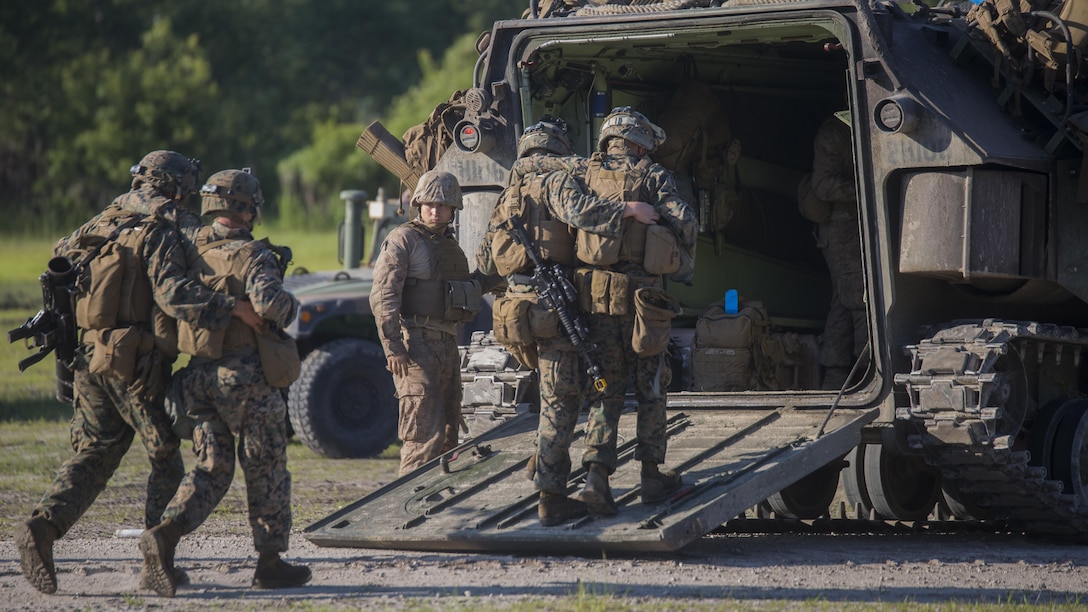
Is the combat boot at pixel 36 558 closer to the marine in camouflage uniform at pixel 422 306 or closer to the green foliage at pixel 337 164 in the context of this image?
the marine in camouflage uniform at pixel 422 306

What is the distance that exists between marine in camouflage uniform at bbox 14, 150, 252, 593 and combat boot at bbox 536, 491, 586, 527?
66.9 inches

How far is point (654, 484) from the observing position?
782 cm

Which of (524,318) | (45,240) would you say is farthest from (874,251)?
(45,240)

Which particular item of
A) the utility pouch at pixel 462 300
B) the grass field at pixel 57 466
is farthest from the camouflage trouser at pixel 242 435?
the grass field at pixel 57 466

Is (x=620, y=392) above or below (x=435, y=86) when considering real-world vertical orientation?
below

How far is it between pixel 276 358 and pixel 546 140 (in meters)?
2.09

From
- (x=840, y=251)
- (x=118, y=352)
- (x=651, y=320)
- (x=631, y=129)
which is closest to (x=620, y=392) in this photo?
(x=651, y=320)

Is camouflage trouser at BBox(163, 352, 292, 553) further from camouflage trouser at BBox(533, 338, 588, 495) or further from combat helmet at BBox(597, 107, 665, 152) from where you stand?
combat helmet at BBox(597, 107, 665, 152)

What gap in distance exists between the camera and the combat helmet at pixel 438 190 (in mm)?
9102

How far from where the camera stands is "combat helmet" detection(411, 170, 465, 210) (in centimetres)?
910

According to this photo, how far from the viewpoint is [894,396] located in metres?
8.43

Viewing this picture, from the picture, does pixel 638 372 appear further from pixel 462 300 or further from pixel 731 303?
pixel 731 303

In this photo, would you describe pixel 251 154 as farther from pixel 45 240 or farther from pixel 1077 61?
pixel 1077 61

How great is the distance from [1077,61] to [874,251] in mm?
1450
